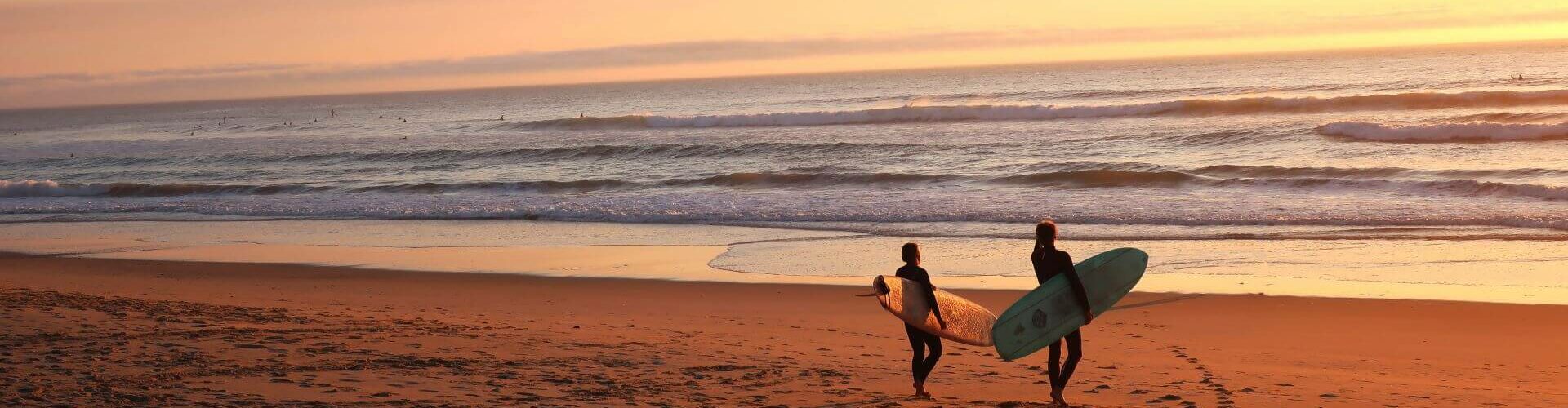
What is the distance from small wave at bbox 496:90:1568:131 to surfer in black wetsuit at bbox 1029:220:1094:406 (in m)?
36.6

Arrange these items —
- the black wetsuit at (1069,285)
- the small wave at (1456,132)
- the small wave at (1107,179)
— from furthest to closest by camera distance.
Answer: the small wave at (1456,132), the small wave at (1107,179), the black wetsuit at (1069,285)

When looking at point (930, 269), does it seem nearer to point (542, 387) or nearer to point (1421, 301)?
point (1421, 301)

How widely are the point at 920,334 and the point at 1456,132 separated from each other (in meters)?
25.9

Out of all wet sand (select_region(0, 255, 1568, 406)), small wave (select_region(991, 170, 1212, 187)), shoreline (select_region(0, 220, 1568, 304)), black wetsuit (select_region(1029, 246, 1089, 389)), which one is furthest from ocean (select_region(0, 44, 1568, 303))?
black wetsuit (select_region(1029, 246, 1089, 389))

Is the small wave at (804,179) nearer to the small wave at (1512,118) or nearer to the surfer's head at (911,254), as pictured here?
the small wave at (1512,118)

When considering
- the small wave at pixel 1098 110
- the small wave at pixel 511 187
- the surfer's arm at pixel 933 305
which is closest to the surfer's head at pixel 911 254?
the surfer's arm at pixel 933 305

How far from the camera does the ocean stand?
17734 millimetres

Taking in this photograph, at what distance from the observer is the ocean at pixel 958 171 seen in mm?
17734

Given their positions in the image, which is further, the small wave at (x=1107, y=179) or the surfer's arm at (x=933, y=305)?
the small wave at (x=1107, y=179)

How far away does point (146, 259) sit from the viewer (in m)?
15.9

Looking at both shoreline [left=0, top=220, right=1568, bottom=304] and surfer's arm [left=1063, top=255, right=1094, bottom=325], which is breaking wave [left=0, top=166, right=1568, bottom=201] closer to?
shoreline [left=0, top=220, right=1568, bottom=304]

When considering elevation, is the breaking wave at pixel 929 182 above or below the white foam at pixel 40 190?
below

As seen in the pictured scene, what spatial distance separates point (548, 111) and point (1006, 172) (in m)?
63.2

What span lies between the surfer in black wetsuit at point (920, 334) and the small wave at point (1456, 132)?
82.2ft
